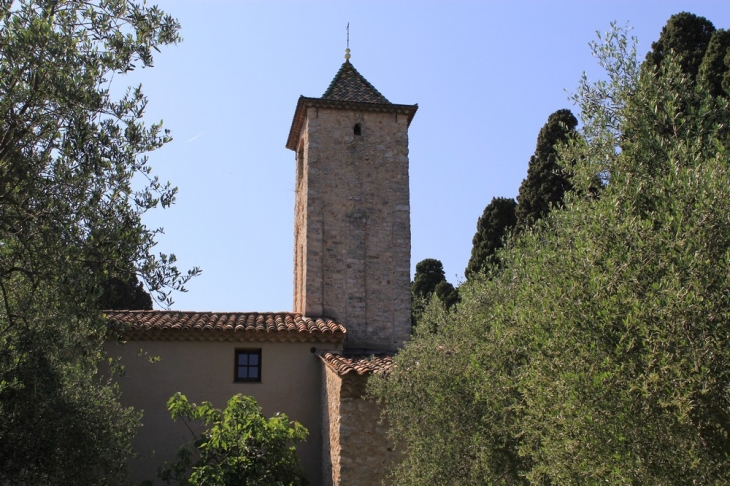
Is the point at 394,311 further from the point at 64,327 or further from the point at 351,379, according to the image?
the point at 64,327

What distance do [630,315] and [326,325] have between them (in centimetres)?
1096

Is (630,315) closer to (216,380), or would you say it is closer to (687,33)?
(687,33)

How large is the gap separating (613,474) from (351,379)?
7.26m

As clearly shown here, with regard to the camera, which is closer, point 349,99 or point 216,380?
point 216,380

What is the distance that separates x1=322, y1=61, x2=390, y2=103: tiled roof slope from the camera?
1909cm

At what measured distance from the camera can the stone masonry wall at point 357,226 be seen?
57.3 feet

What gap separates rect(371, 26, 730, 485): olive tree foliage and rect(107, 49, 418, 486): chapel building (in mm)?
5047

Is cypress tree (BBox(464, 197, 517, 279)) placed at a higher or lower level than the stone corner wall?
higher

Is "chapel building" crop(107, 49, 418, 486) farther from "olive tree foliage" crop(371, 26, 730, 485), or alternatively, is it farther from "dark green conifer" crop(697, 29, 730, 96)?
"dark green conifer" crop(697, 29, 730, 96)

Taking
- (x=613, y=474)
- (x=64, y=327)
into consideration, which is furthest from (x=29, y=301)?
(x=613, y=474)

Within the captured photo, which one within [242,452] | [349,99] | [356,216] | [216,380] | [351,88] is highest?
[351,88]

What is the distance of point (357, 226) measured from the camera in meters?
18.0

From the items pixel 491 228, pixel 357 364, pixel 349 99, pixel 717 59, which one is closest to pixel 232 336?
pixel 357 364

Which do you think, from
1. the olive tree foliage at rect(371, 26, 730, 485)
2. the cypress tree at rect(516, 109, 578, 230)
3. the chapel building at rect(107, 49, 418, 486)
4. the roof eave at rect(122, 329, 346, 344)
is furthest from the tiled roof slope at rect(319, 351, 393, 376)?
the cypress tree at rect(516, 109, 578, 230)
